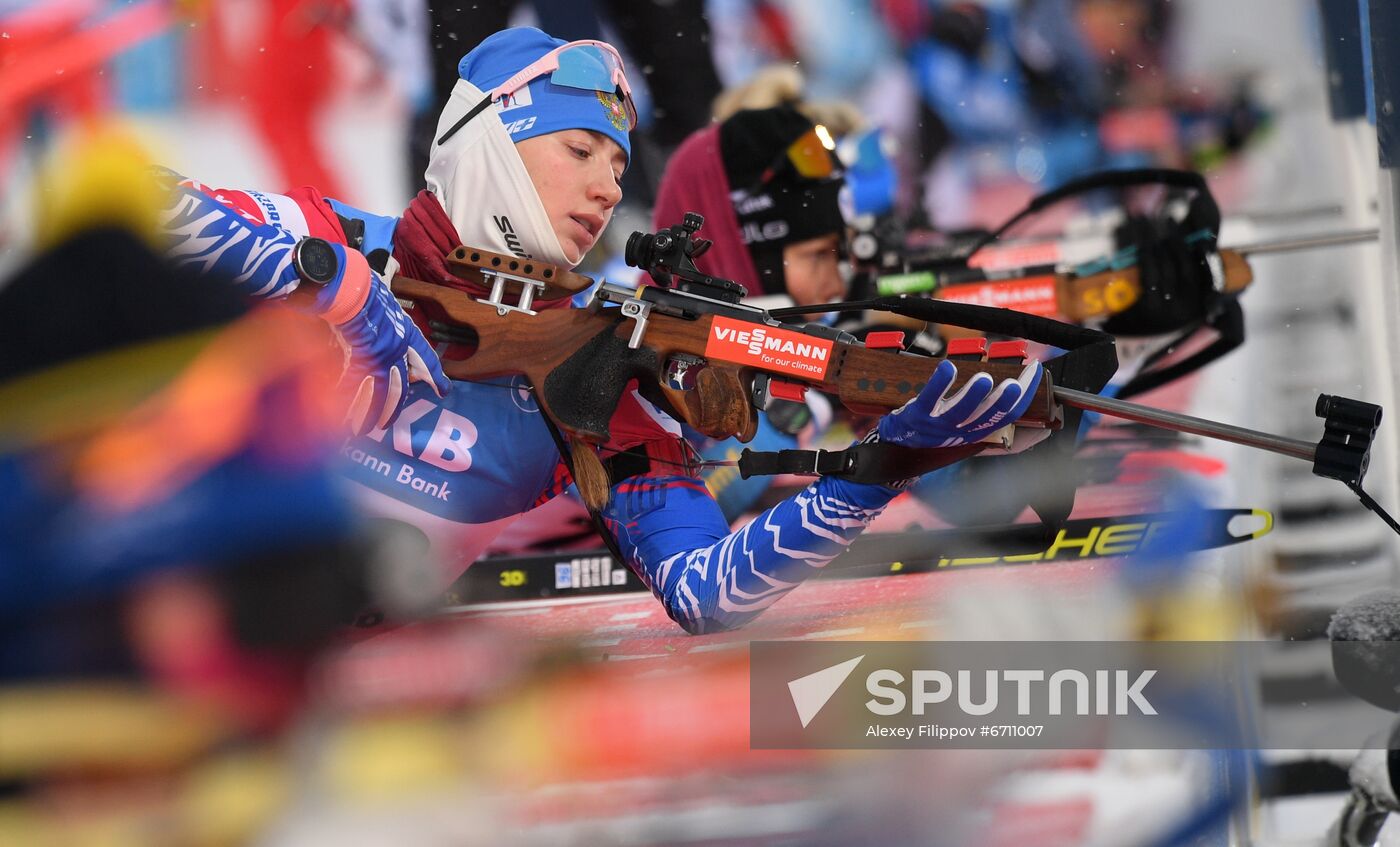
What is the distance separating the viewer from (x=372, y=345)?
1342mm

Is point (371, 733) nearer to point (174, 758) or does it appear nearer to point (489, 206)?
point (489, 206)

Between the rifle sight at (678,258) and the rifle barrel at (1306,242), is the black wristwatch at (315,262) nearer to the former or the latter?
the rifle sight at (678,258)

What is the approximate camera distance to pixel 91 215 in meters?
0.40

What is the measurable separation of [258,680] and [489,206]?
44.7 inches

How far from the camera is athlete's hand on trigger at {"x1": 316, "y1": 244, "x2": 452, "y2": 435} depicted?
1.31 metres

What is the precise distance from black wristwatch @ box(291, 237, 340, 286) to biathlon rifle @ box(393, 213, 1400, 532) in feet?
0.44

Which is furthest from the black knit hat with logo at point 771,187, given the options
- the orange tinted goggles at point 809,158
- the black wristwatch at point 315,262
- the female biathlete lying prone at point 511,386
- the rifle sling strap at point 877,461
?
the black wristwatch at point 315,262

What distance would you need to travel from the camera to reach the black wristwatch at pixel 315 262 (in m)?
1.29

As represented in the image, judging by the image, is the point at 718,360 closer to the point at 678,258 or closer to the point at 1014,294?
the point at 678,258

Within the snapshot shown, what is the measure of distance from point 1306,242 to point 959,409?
36.2 inches

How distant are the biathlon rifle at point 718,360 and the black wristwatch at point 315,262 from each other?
134 millimetres

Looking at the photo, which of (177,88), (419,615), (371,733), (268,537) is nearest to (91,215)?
(268,537)

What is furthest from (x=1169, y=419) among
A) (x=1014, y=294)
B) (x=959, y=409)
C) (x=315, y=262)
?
(x=315, y=262)
